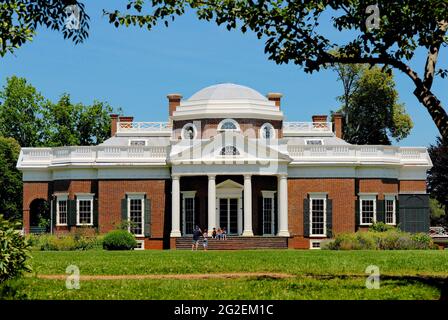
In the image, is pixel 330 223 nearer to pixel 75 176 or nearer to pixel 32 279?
pixel 75 176

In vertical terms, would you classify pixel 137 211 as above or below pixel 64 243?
above

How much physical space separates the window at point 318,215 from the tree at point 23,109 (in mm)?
33541

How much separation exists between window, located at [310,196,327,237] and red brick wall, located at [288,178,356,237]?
1.69 ft

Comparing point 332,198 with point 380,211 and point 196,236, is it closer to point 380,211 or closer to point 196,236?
point 380,211

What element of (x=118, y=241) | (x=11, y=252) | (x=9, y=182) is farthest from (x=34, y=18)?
(x=9, y=182)

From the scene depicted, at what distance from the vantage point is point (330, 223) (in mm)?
52594

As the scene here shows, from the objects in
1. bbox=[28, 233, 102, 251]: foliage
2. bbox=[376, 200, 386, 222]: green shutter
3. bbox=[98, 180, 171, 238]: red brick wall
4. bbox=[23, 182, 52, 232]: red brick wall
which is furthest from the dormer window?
bbox=[23, 182, 52, 232]: red brick wall

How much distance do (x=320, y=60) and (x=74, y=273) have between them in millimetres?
9102

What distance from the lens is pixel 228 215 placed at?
5275cm

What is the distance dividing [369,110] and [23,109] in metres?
30.8

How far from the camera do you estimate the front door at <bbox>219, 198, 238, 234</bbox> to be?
173 ft

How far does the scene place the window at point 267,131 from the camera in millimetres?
54969

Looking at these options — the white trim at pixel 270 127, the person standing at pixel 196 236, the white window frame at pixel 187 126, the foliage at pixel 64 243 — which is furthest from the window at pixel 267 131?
the foliage at pixel 64 243

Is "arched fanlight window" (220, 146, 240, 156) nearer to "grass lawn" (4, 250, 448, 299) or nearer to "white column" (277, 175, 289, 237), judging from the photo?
"white column" (277, 175, 289, 237)
